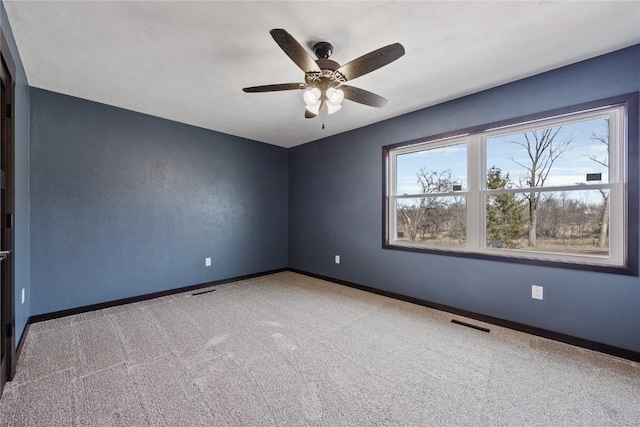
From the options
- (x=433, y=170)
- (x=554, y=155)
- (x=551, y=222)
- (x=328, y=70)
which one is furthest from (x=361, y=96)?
(x=551, y=222)

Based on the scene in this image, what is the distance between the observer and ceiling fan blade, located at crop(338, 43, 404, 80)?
1.68 metres

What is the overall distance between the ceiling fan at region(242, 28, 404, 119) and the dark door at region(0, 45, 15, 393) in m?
1.68

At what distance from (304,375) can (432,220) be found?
240cm

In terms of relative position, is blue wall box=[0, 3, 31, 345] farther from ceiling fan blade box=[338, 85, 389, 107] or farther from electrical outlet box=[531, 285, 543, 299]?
electrical outlet box=[531, 285, 543, 299]

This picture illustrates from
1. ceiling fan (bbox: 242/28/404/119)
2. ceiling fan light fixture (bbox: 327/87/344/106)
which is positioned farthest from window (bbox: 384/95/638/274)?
ceiling fan light fixture (bbox: 327/87/344/106)

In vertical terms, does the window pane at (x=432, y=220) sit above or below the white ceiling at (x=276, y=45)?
below

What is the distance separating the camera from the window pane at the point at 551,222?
2.33 m

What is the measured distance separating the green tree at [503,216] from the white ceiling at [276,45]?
0.98 m

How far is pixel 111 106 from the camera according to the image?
128 inches

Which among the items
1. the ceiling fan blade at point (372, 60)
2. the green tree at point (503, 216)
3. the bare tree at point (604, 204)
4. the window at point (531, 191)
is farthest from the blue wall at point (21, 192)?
the bare tree at point (604, 204)

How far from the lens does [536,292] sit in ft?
8.24

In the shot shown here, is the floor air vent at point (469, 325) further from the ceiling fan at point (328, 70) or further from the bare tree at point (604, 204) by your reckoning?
the ceiling fan at point (328, 70)

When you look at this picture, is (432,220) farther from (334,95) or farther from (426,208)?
(334,95)

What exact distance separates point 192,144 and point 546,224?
439cm
